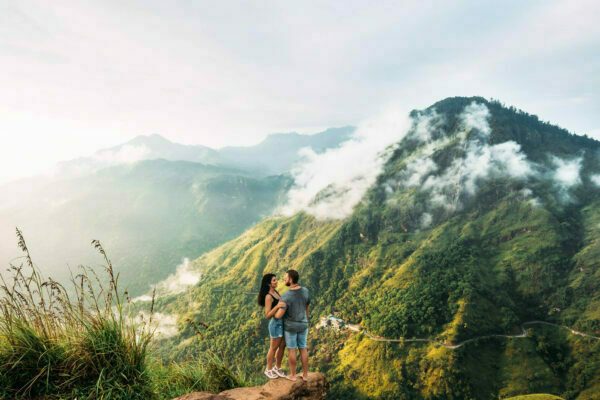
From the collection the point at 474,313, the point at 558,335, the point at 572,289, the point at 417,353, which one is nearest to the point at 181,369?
the point at 417,353

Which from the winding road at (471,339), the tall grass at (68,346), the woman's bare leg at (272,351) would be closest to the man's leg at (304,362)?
the woman's bare leg at (272,351)

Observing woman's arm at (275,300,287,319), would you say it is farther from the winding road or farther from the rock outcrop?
the winding road

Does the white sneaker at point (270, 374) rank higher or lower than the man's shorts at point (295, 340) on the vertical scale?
lower

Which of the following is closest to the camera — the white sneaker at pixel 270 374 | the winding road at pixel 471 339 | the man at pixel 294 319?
the white sneaker at pixel 270 374

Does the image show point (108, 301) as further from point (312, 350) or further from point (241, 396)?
point (312, 350)

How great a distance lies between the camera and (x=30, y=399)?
4.38 metres

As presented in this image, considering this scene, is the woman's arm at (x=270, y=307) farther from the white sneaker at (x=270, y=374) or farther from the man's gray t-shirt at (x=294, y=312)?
the white sneaker at (x=270, y=374)

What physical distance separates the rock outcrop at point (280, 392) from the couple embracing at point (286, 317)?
553 millimetres

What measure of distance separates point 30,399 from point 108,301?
1.47 metres

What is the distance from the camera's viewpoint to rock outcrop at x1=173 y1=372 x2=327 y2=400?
19.1 feet

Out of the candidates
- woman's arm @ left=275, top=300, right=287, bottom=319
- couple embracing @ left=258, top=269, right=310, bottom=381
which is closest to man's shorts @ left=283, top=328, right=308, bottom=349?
couple embracing @ left=258, top=269, right=310, bottom=381

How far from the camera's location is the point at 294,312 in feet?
26.0

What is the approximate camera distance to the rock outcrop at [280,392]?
19.1 feet

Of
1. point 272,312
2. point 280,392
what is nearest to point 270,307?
point 272,312
